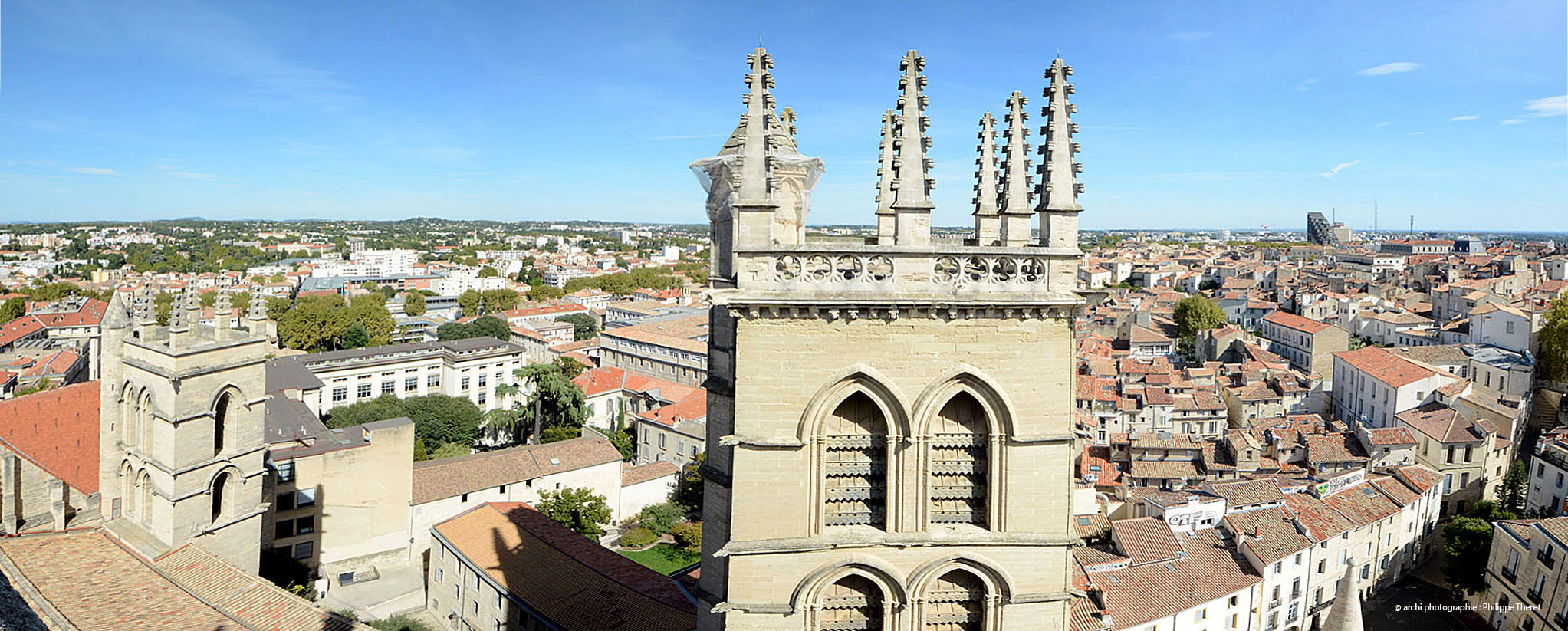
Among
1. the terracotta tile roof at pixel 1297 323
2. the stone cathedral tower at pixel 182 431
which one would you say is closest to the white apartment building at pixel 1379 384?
the terracotta tile roof at pixel 1297 323

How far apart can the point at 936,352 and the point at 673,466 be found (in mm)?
37575

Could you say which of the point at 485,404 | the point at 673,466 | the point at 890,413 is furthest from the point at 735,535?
the point at 485,404

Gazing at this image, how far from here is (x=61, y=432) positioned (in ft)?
77.5

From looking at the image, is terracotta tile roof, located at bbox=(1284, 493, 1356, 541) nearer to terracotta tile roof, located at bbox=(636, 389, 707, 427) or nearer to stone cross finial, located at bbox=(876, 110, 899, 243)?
stone cross finial, located at bbox=(876, 110, 899, 243)

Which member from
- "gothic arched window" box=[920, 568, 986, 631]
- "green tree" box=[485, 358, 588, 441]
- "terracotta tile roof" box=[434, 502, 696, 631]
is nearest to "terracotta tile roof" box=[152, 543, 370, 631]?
"terracotta tile roof" box=[434, 502, 696, 631]

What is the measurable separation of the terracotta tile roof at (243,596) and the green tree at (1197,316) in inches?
3606

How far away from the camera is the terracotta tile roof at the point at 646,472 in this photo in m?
42.7

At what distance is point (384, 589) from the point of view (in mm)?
32156

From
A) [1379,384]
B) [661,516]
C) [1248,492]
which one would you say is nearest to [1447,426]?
[1379,384]

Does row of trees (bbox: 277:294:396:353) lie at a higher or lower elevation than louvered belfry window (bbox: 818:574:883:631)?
lower

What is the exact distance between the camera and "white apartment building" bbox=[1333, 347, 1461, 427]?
175ft

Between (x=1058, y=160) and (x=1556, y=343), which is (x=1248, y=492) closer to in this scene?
(x=1058, y=160)

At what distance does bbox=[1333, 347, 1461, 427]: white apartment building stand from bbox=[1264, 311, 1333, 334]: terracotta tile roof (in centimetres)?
1298

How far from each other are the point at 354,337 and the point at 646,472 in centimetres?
5800
